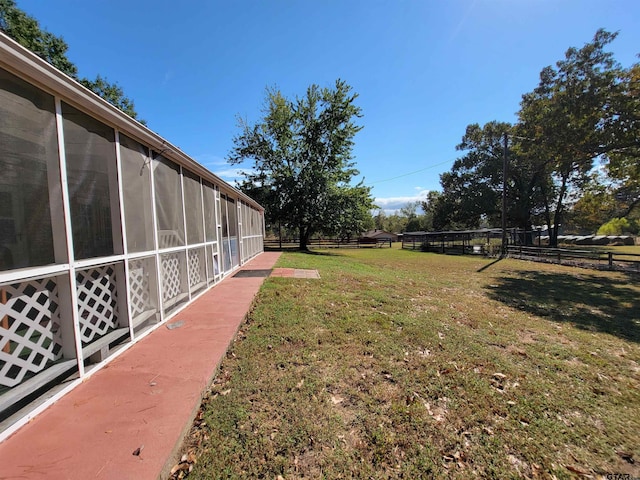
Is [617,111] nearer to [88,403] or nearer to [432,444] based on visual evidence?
[432,444]

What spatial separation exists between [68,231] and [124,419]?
170cm

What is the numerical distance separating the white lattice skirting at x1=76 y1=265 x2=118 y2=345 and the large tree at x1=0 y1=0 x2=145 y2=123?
1320cm

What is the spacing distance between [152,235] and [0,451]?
102 inches

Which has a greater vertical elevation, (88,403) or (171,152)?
(171,152)

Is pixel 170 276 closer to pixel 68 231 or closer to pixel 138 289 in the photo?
pixel 138 289

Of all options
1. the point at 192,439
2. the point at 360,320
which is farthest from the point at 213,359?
the point at 360,320

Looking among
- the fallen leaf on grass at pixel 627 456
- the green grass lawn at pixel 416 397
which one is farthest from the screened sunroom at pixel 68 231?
the fallen leaf on grass at pixel 627 456

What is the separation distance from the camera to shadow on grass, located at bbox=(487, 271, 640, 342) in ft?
17.7

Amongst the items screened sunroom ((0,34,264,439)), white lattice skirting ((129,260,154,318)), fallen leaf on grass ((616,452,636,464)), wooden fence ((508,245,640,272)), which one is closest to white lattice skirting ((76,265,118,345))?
screened sunroom ((0,34,264,439))

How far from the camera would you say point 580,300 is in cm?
726

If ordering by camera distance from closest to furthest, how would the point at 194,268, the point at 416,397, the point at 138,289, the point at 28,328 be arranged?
the point at 28,328, the point at 416,397, the point at 138,289, the point at 194,268

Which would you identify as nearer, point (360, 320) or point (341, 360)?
point (341, 360)

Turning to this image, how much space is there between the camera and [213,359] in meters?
2.98

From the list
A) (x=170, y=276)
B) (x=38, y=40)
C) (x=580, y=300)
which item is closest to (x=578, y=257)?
(x=580, y=300)
